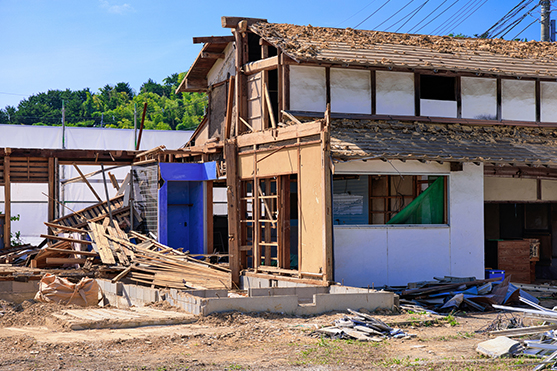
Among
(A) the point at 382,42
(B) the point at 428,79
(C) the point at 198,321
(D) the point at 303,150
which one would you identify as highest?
(A) the point at 382,42

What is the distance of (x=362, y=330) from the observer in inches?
382

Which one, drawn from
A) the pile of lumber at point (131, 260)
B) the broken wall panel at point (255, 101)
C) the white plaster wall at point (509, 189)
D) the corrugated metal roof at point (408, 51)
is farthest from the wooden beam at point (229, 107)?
the white plaster wall at point (509, 189)

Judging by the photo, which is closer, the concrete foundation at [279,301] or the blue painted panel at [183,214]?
the concrete foundation at [279,301]

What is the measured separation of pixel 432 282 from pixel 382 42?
7.73m

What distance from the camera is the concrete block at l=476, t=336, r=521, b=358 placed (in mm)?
8047

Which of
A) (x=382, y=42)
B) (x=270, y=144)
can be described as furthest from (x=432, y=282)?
(x=382, y=42)

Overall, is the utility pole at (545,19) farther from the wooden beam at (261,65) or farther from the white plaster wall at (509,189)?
the wooden beam at (261,65)

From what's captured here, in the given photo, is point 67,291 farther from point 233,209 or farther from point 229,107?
point 229,107

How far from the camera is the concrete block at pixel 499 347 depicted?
805 centimetres

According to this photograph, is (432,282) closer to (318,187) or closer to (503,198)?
(318,187)

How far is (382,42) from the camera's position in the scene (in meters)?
18.1

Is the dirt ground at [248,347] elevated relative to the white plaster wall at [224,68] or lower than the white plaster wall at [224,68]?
lower

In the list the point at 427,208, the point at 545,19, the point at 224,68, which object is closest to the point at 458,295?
the point at 427,208

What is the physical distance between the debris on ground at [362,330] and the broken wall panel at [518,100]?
9943mm
